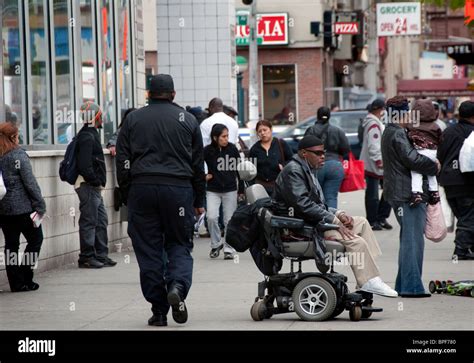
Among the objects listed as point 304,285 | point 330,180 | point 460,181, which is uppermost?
point 460,181

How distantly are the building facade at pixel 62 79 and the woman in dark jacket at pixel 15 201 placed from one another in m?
0.31

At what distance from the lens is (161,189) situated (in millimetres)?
10383

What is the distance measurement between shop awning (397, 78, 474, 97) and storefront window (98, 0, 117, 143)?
134 ft

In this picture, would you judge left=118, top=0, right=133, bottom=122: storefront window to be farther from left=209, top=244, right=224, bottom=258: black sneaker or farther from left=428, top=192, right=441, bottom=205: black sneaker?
left=428, top=192, right=441, bottom=205: black sneaker

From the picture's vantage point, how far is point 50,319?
11219 millimetres

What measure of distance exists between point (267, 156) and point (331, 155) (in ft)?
7.70

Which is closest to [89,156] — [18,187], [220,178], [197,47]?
[18,187]

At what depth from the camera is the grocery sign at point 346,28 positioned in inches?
1770

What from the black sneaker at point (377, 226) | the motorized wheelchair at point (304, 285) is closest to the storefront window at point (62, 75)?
the black sneaker at point (377, 226)

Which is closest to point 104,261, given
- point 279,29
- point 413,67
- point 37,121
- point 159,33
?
point 37,121

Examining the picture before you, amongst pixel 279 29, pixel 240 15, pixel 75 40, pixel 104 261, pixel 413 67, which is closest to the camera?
pixel 104 261

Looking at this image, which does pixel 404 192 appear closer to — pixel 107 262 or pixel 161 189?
pixel 161 189
